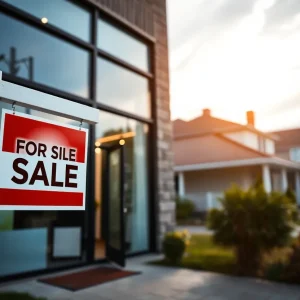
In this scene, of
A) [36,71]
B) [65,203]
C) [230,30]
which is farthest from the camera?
[36,71]

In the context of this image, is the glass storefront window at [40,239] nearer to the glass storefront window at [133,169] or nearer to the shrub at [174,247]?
the glass storefront window at [133,169]

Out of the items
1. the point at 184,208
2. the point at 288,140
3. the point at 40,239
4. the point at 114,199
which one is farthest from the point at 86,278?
the point at 288,140

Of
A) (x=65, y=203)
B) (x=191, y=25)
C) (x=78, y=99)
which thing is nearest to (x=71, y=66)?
(x=78, y=99)

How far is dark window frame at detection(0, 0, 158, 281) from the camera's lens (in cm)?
468

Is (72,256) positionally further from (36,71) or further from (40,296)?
(36,71)

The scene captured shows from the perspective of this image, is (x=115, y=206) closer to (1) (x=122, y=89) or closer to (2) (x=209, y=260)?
(2) (x=209, y=260)

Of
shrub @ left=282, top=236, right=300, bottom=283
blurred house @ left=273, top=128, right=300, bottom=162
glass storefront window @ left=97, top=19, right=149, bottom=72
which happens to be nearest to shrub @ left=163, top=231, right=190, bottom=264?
shrub @ left=282, top=236, right=300, bottom=283

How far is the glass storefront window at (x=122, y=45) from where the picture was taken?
607cm

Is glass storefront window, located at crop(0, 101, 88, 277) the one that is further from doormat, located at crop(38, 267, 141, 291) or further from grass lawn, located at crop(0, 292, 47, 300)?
grass lawn, located at crop(0, 292, 47, 300)

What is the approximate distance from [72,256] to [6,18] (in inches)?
151

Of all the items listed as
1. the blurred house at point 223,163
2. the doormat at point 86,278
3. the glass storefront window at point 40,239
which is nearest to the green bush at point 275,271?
the doormat at point 86,278

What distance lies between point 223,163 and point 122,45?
11112mm

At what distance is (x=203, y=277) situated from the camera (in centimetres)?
449

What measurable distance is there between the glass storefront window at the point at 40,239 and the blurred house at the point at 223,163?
10.5 meters
